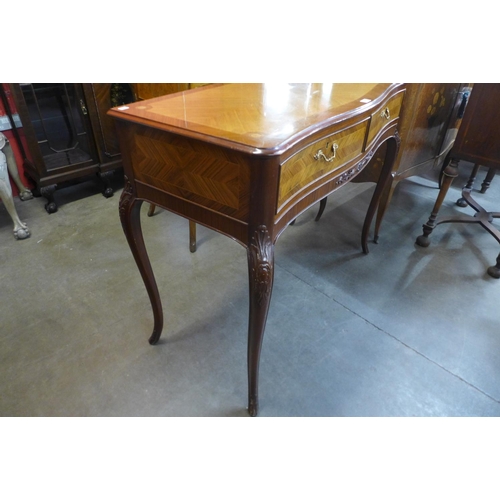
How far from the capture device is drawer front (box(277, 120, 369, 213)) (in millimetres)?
870

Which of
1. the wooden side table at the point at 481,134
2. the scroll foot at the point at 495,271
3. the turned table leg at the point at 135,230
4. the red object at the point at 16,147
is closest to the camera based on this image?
the turned table leg at the point at 135,230

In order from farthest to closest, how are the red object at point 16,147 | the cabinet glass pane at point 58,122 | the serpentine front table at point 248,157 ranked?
the red object at point 16,147 → the cabinet glass pane at point 58,122 → the serpentine front table at point 248,157

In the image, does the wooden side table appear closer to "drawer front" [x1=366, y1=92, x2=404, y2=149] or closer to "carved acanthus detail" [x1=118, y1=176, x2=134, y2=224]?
"drawer front" [x1=366, y1=92, x2=404, y2=149]

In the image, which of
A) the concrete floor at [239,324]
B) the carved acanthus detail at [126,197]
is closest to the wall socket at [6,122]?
the concrete floor at [239,324]

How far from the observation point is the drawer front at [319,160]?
87cm

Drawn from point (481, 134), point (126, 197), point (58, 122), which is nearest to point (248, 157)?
point (126, 197)

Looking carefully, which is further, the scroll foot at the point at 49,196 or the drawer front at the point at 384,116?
the scroll foot at the point at 49,196

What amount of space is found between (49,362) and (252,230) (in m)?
0.99

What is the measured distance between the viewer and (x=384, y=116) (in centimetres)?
135

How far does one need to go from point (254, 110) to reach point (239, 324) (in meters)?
0.87

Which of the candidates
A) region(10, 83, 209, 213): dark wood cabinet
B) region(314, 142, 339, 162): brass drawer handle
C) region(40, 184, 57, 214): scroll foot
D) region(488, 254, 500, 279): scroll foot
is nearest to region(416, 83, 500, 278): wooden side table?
region(488, 254, 500, 279): scroll foot

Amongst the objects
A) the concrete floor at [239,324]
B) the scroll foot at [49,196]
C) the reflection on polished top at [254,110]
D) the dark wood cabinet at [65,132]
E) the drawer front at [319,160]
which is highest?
the reflection on polished top at [254,110]

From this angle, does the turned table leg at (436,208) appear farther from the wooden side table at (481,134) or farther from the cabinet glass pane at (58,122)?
the cabinet glass pane at (58,122)
